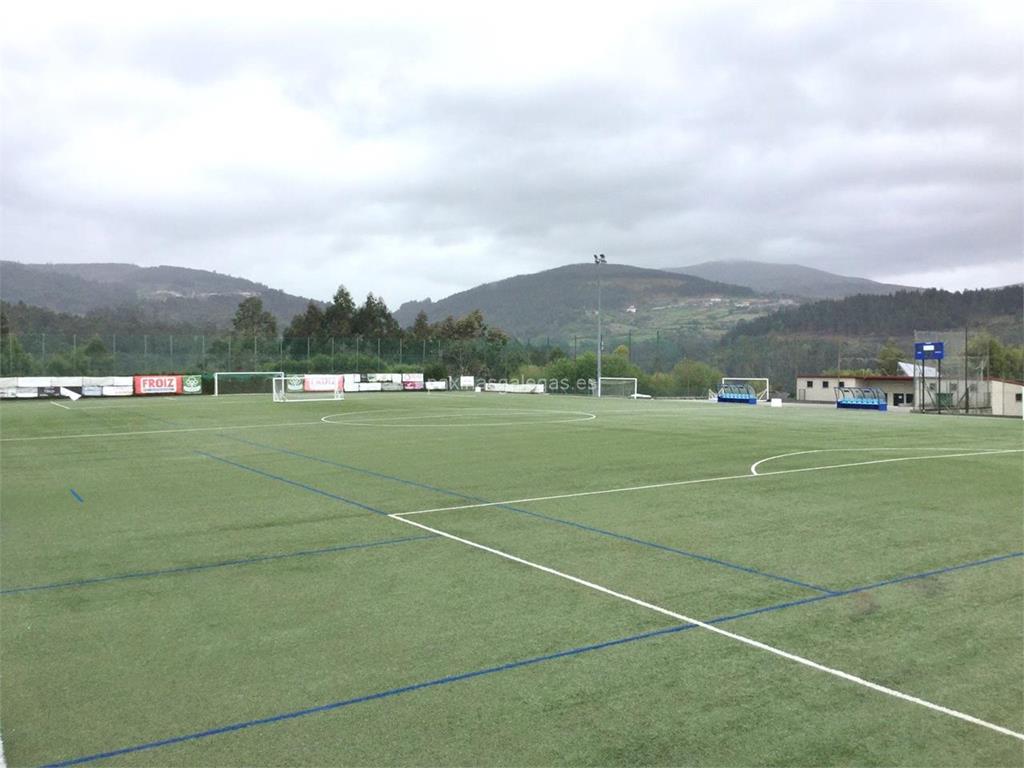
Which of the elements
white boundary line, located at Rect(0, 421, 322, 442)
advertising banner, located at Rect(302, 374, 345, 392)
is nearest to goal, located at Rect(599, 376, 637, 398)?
advertising banner, located at Rect(302, 374, 345, 392)

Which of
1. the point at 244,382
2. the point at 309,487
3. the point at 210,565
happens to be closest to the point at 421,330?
the point at 244,382

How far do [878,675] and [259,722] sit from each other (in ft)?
11.7

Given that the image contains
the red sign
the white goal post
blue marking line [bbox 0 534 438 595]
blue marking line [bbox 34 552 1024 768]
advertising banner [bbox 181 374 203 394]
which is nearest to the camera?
blue marking line [bbox 34 552 1024 768]

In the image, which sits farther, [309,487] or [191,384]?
[191,384]

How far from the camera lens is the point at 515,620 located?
5.79 meters

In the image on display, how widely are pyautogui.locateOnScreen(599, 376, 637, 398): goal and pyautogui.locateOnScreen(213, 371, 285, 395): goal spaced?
79.5ft

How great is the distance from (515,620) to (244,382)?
57702 mm

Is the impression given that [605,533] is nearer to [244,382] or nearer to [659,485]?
[659,485]

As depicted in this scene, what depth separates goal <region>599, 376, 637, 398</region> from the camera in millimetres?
59375

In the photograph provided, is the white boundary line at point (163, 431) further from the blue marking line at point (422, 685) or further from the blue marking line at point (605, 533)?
the blue marking line at point (422, 685)

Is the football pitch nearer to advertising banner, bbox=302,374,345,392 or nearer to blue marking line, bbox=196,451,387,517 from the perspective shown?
blue marking line, bbox=196,451,387,517

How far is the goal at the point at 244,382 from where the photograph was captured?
188 ft

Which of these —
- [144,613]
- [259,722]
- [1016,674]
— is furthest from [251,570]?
[1016,674]

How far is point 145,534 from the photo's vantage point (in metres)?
8.95
